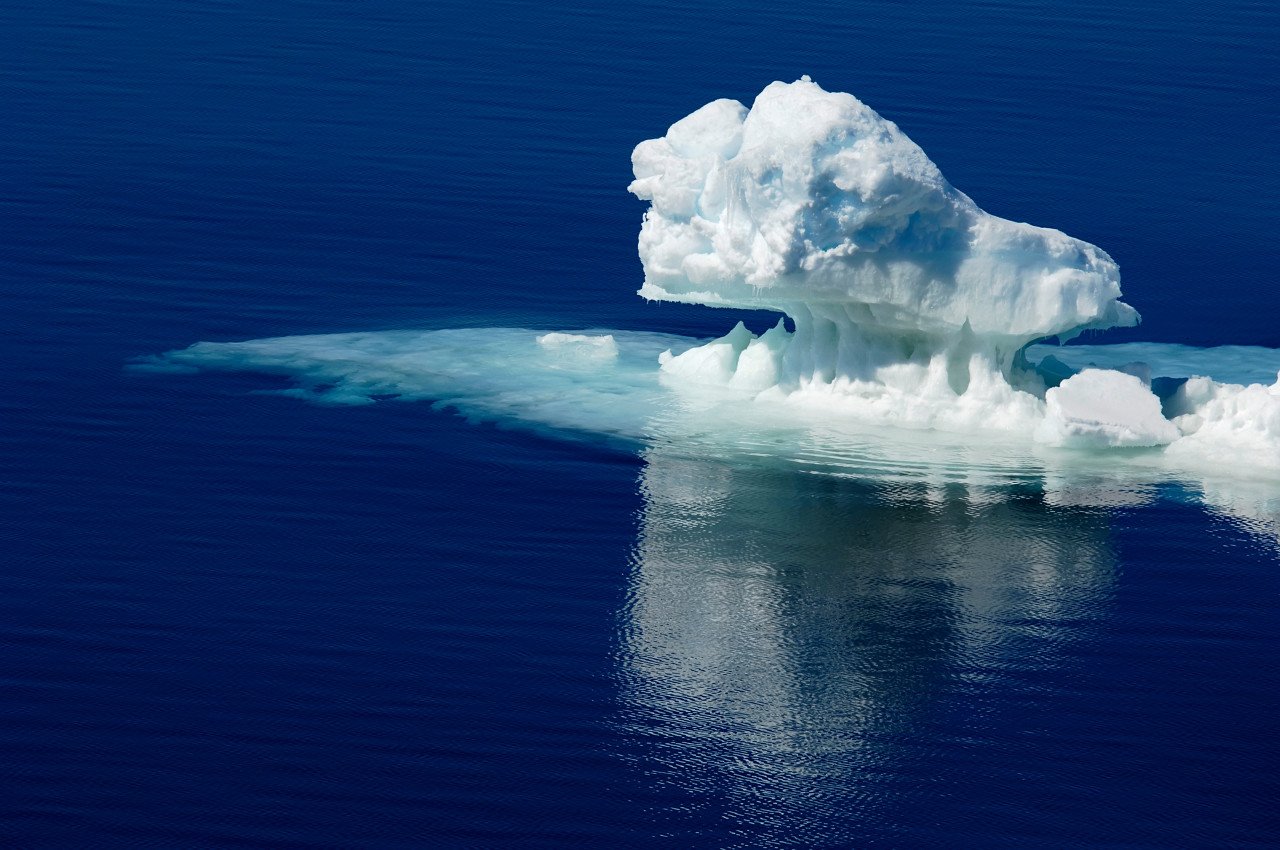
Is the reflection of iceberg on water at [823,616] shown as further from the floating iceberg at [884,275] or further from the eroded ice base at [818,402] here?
the floating iceberg at [884,275]

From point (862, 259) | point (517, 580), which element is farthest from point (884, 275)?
point (517, 580)

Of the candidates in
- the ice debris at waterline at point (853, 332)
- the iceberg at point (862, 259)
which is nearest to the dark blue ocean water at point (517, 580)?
the ice debris at waterline at point (853, 332)

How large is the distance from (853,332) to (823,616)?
6982 millimetres

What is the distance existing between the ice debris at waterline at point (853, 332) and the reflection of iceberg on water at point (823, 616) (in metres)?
1.64

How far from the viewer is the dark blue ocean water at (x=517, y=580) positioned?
18500 millimetres

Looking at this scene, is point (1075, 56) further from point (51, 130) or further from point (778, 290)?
point (778, 290)

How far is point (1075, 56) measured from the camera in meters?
52.7

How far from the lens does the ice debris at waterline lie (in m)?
26.6

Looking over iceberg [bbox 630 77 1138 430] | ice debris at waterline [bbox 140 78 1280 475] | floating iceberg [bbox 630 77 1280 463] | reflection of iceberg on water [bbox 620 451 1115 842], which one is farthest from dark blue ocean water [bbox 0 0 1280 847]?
iceberg [bbox 630 77 1138 430]

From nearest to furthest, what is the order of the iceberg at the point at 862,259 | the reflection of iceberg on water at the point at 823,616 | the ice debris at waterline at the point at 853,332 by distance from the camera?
1. the reflection of iceberg on water at the point at 823,616
2. the iceberg at the point at 862,259
3. the ice debris at waterline at the point at 853,332

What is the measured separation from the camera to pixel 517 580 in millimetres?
23125

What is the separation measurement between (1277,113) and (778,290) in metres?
25.0

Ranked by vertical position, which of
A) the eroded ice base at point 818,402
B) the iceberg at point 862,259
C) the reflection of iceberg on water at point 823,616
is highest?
the iceberg at point 862,259

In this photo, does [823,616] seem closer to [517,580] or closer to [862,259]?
[517,580]
